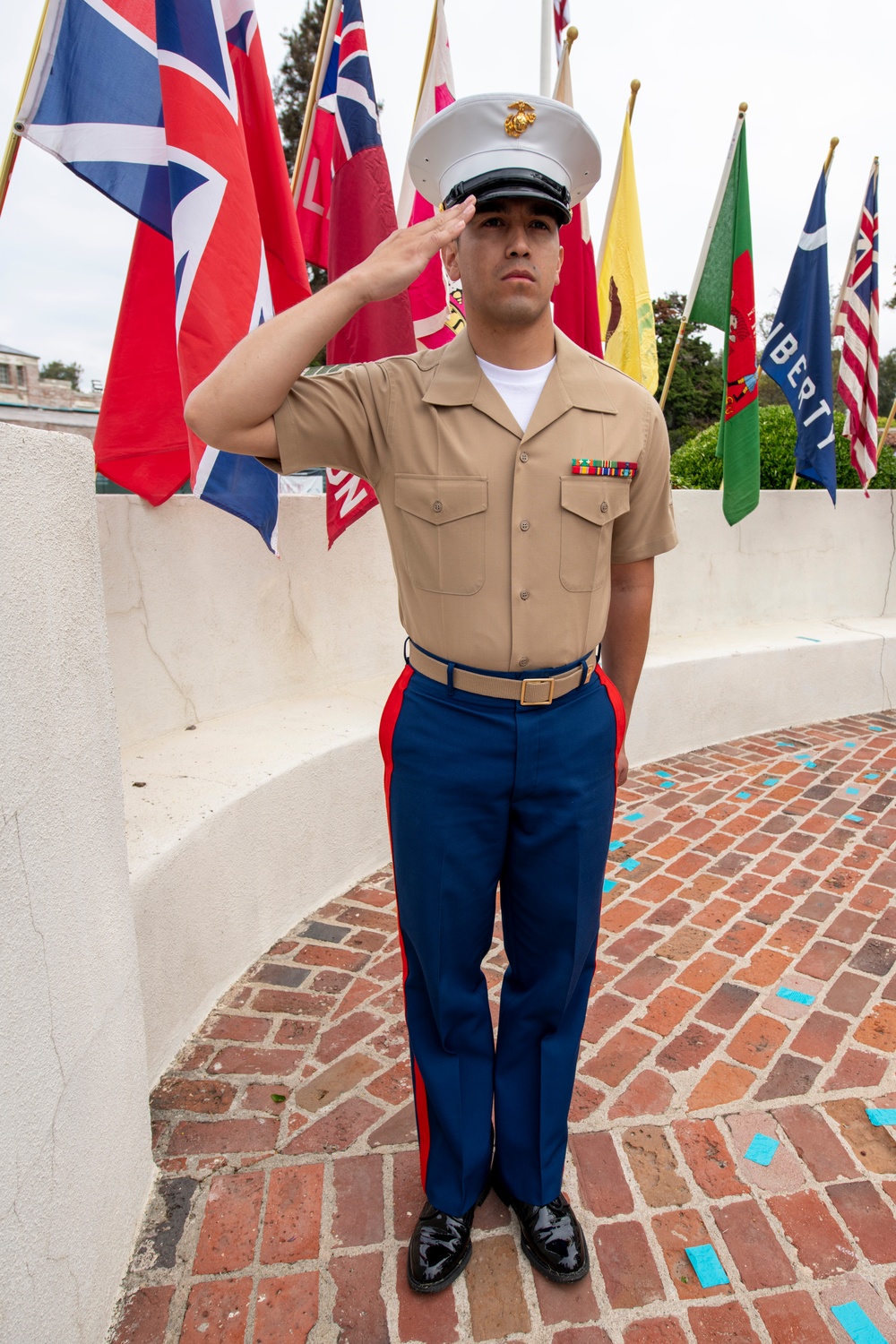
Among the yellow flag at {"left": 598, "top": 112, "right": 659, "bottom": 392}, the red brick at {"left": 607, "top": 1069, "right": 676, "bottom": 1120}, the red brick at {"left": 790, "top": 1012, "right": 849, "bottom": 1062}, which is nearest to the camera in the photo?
the red brick at {"left": 607, "top": 1069, "right": 676, "bottom": 1120}

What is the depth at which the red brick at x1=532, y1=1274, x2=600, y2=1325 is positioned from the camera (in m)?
1.72

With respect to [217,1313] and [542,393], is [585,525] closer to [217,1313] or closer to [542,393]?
[542,393]

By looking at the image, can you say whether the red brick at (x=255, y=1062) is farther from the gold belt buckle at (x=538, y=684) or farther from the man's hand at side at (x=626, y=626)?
the gold belt buckle at (x=538, y=684)

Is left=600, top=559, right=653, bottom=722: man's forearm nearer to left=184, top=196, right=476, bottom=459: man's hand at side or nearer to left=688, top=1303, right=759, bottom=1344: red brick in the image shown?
left=184, top=196, right=476, bottom=459: man's hand at side

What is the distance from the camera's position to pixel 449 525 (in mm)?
1636

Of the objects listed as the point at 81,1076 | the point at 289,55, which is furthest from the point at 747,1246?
the point at 289,55

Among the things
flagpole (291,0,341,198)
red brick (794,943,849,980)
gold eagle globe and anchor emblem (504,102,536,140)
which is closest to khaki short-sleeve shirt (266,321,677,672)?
gold eagle globe and anchor emblem (504,102,536,140)

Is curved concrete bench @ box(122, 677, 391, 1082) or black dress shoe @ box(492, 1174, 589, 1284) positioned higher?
curved concrete bench @ box(122, 677, 391, 1082)

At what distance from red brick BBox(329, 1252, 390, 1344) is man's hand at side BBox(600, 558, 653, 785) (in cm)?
114

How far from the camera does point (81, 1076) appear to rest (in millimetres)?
1595

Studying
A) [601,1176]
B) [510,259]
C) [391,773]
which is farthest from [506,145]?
[601,1176]

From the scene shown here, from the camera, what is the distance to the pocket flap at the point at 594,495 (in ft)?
5.43

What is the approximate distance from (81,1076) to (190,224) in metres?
2.21

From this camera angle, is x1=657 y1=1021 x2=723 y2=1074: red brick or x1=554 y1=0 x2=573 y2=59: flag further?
x1=554 y1=0 x2=573 y2=59: flag
